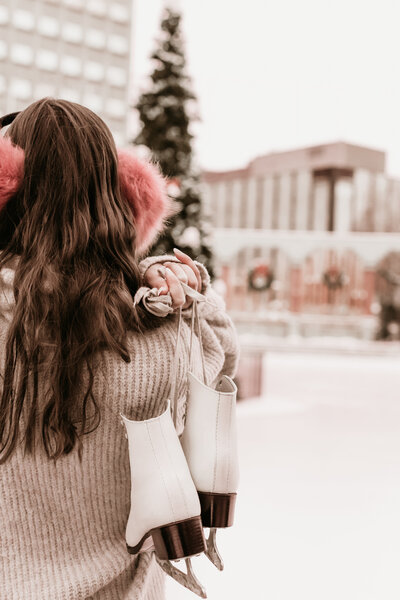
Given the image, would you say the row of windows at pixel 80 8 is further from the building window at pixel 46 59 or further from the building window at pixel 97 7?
the building window at pixel 46 59

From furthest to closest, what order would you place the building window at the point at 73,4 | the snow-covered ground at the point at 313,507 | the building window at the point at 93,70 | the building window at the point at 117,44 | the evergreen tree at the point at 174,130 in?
1. the building window at the point at 93,70
2. the building window at the point at 117,44
3. the building window at the point at 73,4
4. the evergreen tree at the point at 174,130
5. the snow-covered ground at the point at 313,507

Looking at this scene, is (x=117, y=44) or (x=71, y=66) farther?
(x=117, y=44)

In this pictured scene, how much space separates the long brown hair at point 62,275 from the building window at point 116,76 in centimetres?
3328

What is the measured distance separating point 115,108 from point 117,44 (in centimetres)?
360

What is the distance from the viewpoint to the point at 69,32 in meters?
28.6

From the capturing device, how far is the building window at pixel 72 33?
28.4 meters

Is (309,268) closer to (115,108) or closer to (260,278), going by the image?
(260,278)

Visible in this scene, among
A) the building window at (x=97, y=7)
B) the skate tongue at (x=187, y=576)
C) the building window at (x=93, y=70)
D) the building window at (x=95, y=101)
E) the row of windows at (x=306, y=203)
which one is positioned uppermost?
the building window at (x=97, y=7)

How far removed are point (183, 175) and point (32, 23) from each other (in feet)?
69.1

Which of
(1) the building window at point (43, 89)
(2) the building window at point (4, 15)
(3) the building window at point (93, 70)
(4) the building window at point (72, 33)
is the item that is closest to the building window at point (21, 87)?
(1) the building window at point (43, 89)

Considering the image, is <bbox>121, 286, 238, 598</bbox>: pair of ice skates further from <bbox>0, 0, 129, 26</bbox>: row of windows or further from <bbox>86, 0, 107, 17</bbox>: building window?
<bbox>86, 0, 107, 17</bbox>: building window

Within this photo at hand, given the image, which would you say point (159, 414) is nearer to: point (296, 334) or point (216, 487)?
point (216, 487)

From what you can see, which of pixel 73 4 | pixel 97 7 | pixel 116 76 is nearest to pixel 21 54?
pixel 73 4

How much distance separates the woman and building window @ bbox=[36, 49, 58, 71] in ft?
97.8
